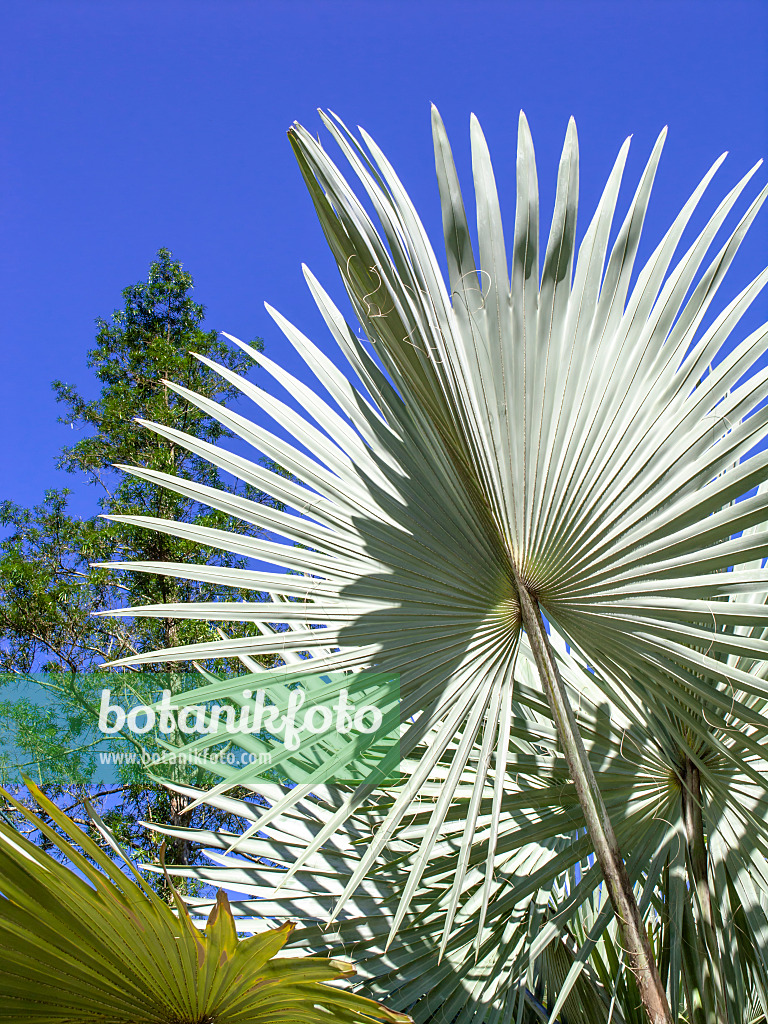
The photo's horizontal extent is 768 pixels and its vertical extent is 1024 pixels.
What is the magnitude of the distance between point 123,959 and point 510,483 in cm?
105

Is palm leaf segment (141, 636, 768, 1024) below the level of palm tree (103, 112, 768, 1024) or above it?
below

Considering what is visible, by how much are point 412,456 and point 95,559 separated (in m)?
7.18

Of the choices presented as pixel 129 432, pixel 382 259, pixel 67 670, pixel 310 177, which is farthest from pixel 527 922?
pixel 129 432

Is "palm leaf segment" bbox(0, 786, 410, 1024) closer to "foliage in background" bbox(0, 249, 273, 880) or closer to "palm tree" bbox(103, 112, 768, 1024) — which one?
"palm tree" bbox(103, 112, 768, 1024)

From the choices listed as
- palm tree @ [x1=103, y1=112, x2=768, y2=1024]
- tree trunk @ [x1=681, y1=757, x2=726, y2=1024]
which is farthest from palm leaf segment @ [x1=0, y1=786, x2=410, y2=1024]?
tree trunk @ [x1=681, y1=757, x2=726, y2=1024]

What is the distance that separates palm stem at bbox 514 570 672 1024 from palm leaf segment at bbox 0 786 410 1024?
44cm

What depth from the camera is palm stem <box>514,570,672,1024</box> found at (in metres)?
1.19

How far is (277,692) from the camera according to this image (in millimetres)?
1777

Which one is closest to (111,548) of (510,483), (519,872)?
(519,872)

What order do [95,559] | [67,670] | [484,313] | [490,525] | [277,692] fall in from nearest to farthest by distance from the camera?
[484,313] < [490,525] < [277,692] < [67,670] < [95,559]

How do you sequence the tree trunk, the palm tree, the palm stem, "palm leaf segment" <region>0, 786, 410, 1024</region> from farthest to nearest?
the tree trunk → the palm tree → the palm stem → "palm leaf segment" <region>0, 786, 410, 1024</region>

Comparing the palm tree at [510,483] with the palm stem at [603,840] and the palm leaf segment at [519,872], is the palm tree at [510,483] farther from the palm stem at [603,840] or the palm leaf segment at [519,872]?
the palm leaf segment at [519,872]

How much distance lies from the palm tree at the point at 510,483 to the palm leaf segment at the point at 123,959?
0.88 ft

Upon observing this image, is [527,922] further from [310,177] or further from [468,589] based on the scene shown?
[310,177]
